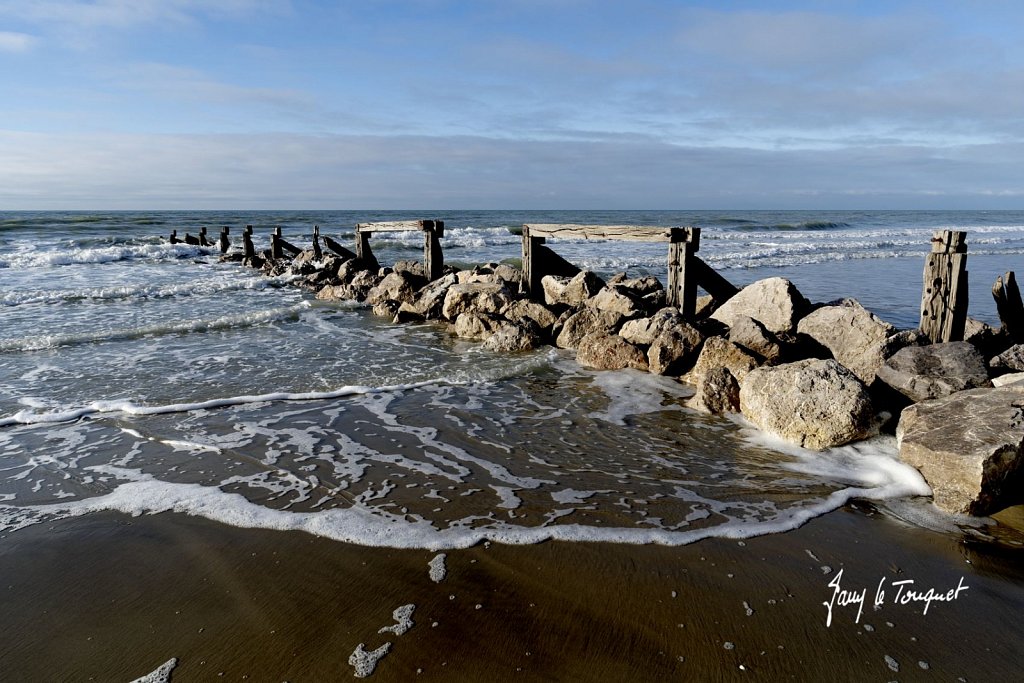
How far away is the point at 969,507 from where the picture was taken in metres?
3.83

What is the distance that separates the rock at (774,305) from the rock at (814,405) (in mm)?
2122

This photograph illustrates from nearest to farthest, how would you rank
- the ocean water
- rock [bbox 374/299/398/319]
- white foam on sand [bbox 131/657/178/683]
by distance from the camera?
white foam on sand [bbox 131/657/178/683], the ocean water, rock [bbox 374/299/398/319]

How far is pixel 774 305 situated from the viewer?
24.9ft

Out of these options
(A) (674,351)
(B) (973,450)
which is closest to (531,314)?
(A) (674,351)

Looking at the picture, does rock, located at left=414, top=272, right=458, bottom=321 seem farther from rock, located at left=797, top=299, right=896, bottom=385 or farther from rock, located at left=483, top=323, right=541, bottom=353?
rock, located at left=797, top=299, right=896, bottom=385

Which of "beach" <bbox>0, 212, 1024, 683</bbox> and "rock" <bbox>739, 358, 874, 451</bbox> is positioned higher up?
"rock" <bbox>739, 358, 874, 451</bbox>

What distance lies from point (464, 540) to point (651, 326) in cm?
506

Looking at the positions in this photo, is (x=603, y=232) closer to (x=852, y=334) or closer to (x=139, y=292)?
(x=852, y=334)

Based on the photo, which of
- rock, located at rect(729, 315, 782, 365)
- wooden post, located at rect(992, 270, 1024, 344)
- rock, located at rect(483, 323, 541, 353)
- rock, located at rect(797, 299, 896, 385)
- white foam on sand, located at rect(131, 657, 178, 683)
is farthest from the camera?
rock, located at rect(483, 323, 541, 353)

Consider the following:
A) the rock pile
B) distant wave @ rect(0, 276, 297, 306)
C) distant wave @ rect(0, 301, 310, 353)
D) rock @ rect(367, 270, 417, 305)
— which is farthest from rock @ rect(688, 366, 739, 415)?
distant wave @ rect(0, 276, 297, 306)

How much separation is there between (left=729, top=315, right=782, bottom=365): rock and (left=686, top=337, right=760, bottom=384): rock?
12cm

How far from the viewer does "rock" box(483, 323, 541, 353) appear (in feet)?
29.2

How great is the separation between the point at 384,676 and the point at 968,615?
2.81 meters

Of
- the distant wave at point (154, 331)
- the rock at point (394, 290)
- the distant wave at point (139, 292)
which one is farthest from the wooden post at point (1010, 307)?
the distant wave at point (139, 292)
